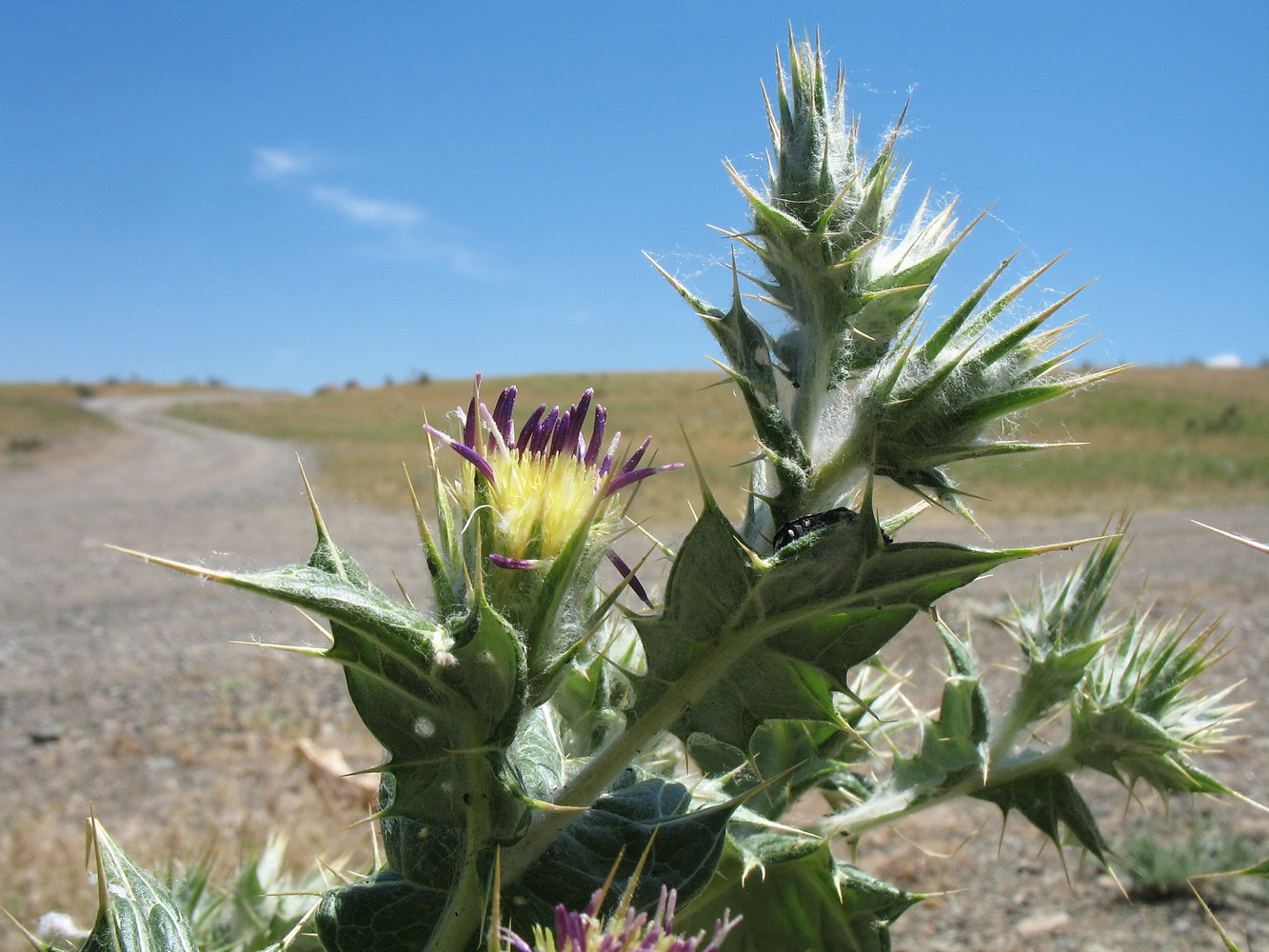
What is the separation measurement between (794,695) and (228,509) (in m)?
23.1

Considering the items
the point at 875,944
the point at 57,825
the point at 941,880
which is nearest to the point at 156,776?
the point at 57,825

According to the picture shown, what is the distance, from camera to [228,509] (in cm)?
2205

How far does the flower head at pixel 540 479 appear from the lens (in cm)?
134

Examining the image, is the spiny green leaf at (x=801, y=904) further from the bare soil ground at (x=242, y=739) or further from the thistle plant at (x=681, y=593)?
the bare soil ground at (x=242, y=739)

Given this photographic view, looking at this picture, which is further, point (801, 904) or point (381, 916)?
point (801, 904)

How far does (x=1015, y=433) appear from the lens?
5.01 ft

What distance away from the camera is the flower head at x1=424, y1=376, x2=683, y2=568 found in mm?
1336

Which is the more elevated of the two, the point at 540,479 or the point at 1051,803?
the point at 540,479

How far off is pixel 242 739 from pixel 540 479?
772 cm

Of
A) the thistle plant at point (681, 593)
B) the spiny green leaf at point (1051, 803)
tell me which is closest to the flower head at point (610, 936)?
the thistle plant at point (681, 593)

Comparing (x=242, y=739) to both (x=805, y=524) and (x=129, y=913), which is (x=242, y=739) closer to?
(x=129, y=913)

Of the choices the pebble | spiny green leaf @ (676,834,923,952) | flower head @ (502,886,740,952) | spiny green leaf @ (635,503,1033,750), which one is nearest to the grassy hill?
spiny green leaf @ (635,503,1033,750)

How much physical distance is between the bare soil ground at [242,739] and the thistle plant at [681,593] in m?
0.31

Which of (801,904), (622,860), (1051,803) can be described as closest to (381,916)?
(622,860)
